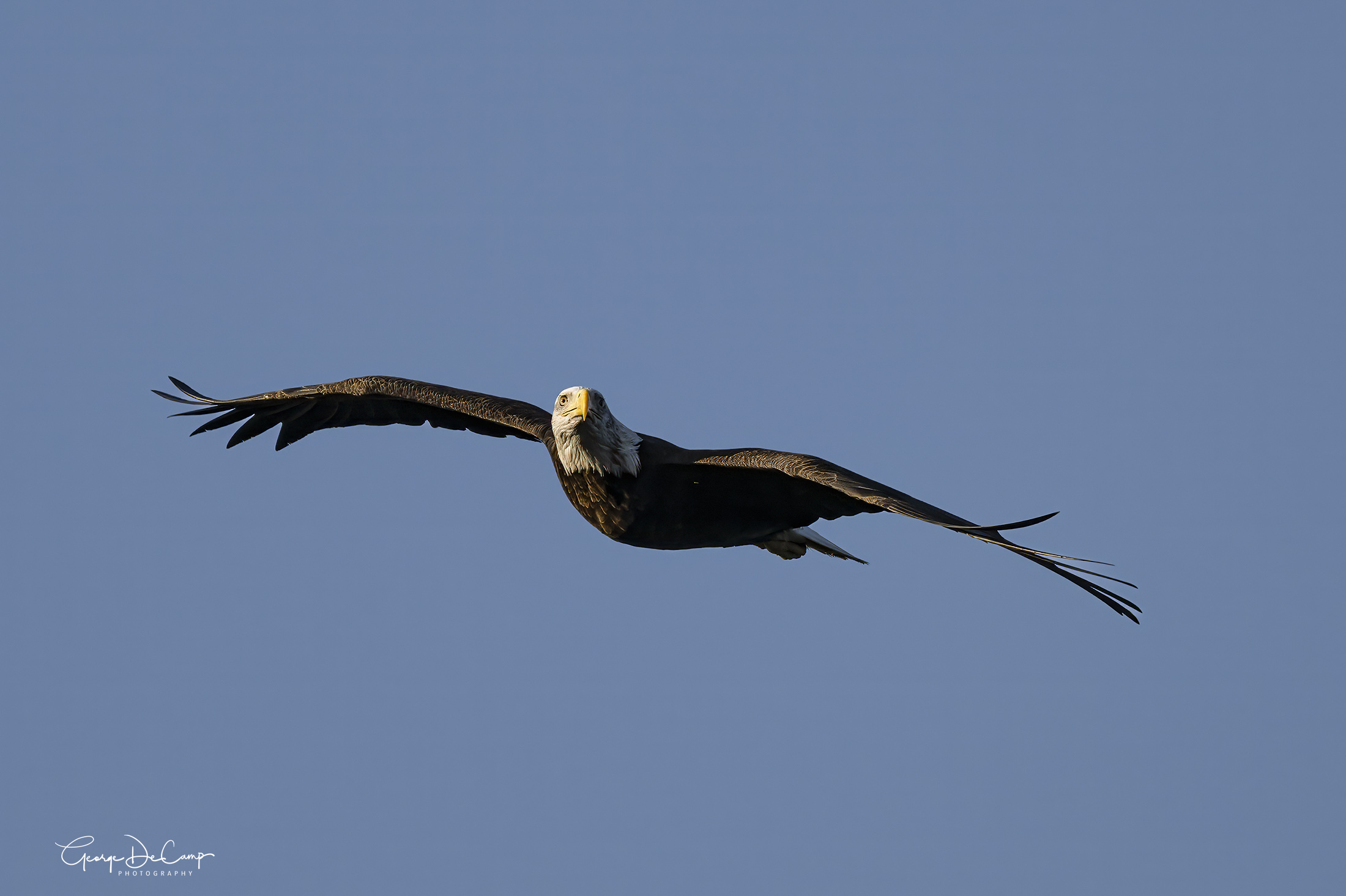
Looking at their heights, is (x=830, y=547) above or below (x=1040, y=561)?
above

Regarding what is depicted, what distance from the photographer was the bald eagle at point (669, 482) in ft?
36.9

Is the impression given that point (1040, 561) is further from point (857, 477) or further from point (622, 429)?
point (622, 429)

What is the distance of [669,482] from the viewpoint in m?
12.0

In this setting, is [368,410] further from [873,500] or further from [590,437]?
[873,500]

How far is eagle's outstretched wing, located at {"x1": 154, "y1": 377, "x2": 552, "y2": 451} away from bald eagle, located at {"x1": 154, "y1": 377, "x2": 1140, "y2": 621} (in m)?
0.02

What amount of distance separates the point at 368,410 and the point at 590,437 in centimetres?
369

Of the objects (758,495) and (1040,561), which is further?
(758,495)

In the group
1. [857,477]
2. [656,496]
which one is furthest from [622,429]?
[857,477]

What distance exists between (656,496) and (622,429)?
609 millimetres

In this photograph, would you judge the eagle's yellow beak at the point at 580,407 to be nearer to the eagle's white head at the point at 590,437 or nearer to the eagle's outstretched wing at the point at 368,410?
the eagle's white head at the point at 590,437

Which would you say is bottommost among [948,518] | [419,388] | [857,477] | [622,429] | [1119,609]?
[1119,609]

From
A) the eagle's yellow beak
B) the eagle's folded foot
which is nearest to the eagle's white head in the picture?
the eagle's yellow beak

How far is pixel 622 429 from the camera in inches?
465

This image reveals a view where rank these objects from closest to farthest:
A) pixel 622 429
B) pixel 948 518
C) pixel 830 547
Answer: pixel 948 518 < pixel 622 429 < pixel 830 547
